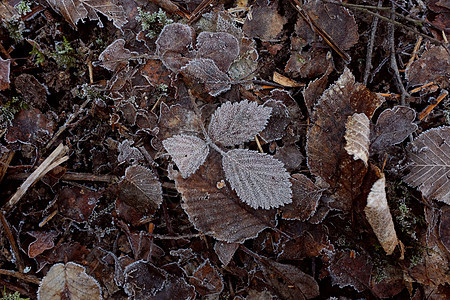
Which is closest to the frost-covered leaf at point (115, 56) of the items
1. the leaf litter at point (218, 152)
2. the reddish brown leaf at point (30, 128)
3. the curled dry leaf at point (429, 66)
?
the leaf litter at point (218, 152)

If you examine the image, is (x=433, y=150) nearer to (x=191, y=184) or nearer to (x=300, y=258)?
(x=300, y=258)

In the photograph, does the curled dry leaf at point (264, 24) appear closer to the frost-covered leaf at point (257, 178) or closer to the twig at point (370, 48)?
the twig at point (370, 48)

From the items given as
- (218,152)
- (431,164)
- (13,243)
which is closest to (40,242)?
(13,243)

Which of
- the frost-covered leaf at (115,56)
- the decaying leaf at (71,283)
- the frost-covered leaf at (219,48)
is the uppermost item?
the frost-covered leaf at (219,48)

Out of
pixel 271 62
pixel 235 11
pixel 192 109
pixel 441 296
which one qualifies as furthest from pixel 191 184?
pixel 441 296

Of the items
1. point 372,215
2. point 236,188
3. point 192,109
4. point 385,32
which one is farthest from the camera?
point 385,32

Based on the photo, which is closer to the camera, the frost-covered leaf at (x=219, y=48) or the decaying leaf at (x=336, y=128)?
the decaying leaf at (x=336, y=128)

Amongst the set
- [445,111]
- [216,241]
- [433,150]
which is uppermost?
[445,111]
